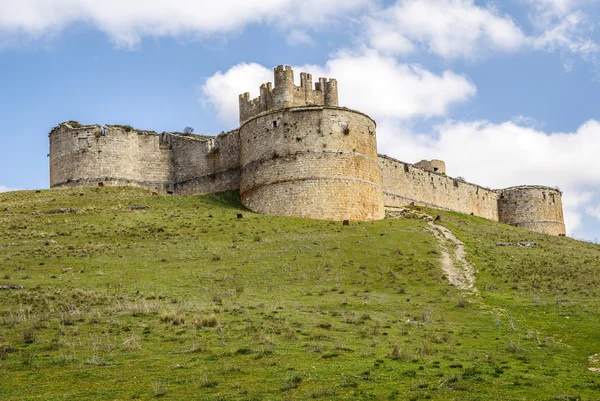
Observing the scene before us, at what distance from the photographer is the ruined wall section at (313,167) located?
159 ft

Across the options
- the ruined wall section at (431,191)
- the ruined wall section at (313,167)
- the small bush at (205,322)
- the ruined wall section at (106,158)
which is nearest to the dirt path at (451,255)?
the ruined wall section at (313,167)

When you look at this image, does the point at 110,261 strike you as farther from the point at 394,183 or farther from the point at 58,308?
the point at 394,183

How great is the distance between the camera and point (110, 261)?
116 ft

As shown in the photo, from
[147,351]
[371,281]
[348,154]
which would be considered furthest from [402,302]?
[348,154]

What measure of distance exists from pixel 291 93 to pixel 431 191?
16694 mm

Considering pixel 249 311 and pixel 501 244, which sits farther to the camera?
pixel 501 244

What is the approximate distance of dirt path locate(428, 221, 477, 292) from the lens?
115 feet

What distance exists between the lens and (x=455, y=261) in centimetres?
3900

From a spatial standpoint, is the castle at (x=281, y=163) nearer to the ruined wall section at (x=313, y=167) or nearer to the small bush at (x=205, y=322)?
the ruined wall section at (x=313, y=167)

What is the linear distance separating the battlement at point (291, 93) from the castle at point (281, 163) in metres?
0.07

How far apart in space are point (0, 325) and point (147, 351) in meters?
5.91

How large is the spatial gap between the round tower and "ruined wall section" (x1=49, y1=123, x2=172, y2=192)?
1334 inches

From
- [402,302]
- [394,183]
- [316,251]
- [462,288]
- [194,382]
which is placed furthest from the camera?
[394,183]

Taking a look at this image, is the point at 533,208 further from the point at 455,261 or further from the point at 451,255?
the point at 455,261
